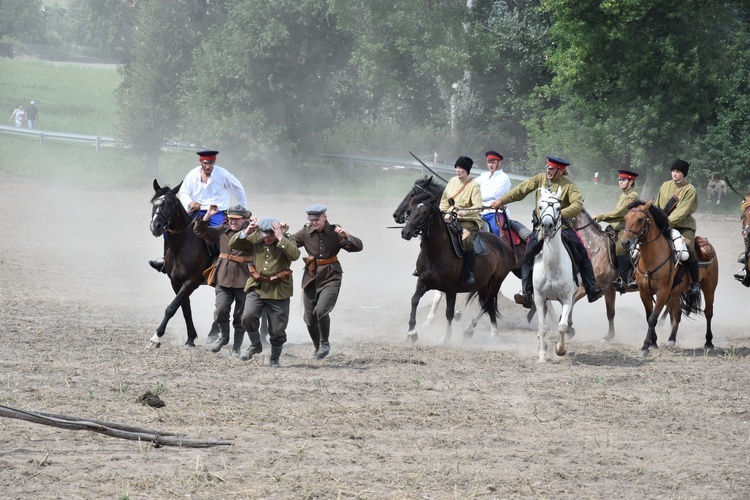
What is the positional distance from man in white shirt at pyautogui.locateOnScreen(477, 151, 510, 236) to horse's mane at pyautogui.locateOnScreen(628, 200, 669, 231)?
3128 mm

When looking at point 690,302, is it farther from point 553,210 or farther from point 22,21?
point 22,21

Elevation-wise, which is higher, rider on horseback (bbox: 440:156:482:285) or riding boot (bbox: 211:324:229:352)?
rider on horseback (bbox: 440:156:482:285)

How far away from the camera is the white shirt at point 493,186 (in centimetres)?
1772

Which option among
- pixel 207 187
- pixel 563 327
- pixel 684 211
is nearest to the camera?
pixel 563 327

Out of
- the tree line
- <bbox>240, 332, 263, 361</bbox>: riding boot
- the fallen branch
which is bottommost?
the fallen branch

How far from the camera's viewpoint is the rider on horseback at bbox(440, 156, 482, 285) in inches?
635

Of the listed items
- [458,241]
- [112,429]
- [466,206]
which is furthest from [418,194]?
[112,429]

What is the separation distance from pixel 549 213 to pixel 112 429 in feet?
22.9

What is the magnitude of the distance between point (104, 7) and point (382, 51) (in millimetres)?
22787

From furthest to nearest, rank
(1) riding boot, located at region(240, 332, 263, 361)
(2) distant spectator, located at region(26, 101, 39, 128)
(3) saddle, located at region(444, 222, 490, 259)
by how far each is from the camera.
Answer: (2) distant spectator, located at region(26, 101, 39, 128), (3) saddle, located at region(444, 222, 490, 259), (1) riding boot, located at region(240, 332, 263, 361)

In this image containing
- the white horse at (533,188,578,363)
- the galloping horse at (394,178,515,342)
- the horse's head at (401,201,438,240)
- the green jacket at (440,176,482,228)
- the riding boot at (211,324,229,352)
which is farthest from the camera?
the green jacket at (440,176,482,228)

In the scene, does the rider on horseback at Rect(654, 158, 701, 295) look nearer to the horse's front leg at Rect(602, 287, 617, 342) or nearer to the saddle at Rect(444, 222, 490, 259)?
the horse's front leg at Rect(602, 287, 617, 342)

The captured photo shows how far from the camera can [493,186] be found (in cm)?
1781

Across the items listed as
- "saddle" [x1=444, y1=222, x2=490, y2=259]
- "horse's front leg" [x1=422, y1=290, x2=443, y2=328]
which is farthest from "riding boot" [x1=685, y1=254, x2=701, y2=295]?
"horse's front leg" [x1=422, y1=290, x2=443, y2=328]
